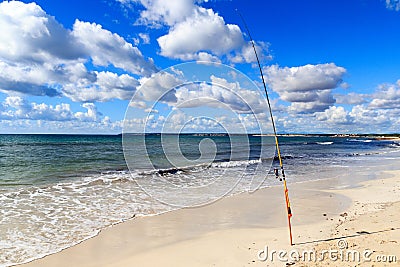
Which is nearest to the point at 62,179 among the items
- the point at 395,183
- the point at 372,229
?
the point at 372,229

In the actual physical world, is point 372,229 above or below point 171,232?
above

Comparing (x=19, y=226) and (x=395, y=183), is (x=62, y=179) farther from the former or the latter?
(x=395, y=183)

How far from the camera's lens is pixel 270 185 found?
49.7 feet

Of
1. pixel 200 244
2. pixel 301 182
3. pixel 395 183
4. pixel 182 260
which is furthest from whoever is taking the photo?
pixel 301 182

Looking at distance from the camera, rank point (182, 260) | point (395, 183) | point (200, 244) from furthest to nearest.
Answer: point (395, 183), point (200, 244), point (182, 260)

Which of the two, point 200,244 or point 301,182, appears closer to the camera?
point 200,244

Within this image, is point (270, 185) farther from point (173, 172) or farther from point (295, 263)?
point (295, 263)

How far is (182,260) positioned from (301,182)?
38.8 ft

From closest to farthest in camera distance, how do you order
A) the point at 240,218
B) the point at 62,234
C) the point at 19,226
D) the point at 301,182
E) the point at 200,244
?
the point at 200,244, the point at 62,234, the point at 19,226, the point at 240,218, the point at 301,182

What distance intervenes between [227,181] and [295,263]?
11.4 metres

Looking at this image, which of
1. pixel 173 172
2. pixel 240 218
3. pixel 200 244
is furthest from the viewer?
pixel 173 172

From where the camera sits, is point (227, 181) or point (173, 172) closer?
point (227, 181)

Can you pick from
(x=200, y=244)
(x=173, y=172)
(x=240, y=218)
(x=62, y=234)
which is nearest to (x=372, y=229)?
(x=240, y=218)

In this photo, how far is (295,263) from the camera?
5.38 metres
